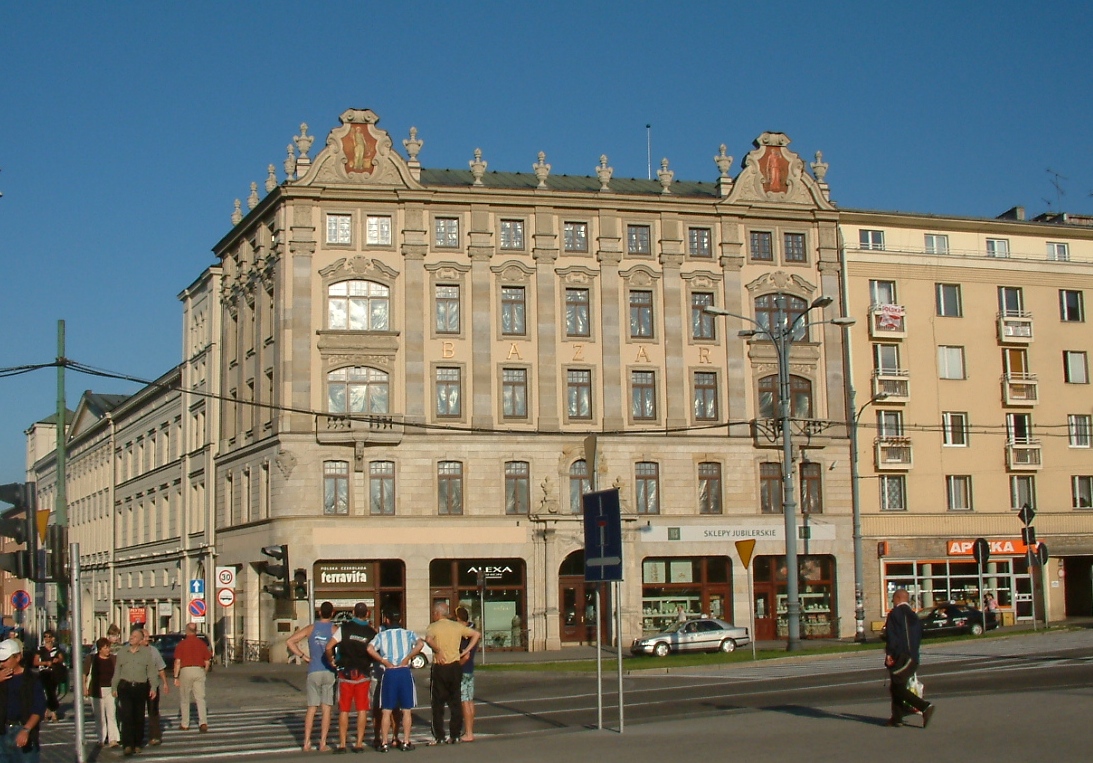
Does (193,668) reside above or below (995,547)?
below

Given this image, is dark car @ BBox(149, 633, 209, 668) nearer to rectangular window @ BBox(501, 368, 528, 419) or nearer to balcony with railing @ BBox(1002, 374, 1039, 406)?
rectangular window @ BBox(501, 368, 528, 419)

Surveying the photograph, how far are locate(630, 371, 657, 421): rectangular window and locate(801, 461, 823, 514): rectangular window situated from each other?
6.51 m

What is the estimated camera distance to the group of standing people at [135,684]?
757 inches

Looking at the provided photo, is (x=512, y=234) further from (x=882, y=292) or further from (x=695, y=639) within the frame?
(x=695, y=639)

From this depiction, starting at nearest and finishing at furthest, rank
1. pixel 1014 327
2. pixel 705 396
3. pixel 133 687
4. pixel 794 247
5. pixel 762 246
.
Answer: pixel 133 687
pixel 705 396
pixel 762 246
pixel 794 247
pixel 1014 327

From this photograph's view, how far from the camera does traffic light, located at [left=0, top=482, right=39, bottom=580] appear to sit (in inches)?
785

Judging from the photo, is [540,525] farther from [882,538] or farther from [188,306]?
[188,306]

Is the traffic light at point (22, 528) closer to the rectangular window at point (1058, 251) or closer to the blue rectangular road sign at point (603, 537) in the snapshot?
the blue rectangular road sign at point (603, 537)

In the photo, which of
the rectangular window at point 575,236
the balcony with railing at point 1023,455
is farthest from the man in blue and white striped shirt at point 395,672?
the balcony with railing at point 1023,455

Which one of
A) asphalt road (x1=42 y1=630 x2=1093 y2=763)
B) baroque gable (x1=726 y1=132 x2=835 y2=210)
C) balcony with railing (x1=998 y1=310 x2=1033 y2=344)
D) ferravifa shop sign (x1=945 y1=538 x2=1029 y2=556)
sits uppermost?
baroque gable (x1=726 y1=132 x2=835 y2=210)

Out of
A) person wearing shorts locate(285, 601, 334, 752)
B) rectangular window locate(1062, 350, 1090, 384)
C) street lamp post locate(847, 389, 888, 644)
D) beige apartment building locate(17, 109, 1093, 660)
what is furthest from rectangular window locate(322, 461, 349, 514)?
rectangular window locate(1062, 350, 1090, 384)

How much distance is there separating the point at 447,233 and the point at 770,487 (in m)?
15.7

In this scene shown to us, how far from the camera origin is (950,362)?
183ft

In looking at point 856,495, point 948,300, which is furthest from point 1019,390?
point 856,495
